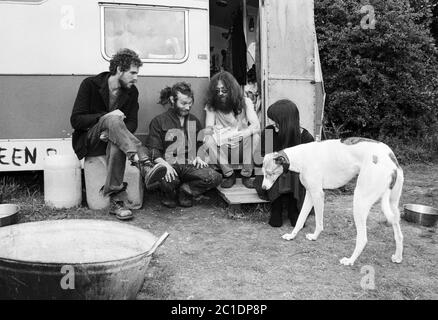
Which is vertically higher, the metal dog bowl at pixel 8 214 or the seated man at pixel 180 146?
the seated man at pixel 180 146

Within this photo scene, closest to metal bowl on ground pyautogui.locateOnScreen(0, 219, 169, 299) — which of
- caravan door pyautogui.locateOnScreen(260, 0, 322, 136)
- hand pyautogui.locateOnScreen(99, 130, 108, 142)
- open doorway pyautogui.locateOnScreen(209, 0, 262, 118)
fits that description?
hand pyautogui.locateOnScreen(99, 130, 108, 142)

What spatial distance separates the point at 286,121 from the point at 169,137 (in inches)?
53.8

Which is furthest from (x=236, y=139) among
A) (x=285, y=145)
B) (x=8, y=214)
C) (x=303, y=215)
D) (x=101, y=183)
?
(x=8, y=214)

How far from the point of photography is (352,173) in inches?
158

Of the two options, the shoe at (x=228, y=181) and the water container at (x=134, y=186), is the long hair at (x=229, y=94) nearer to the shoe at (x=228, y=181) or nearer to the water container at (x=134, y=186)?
the shoe at (x=228, y=181)

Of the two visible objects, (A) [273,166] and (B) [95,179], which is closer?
(A) [273,166]

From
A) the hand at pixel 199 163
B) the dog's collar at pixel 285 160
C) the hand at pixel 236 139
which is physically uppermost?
the hand at pixel 236 139

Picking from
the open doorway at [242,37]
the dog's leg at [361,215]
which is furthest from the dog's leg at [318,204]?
the open doorway at [242,37]

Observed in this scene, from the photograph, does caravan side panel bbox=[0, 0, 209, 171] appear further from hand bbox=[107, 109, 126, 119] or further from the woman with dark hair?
the woman with dark hair

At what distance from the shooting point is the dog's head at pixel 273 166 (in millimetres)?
4223

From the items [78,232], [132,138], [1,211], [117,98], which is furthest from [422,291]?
[1,211]

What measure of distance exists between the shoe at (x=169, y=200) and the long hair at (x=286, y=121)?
148cm

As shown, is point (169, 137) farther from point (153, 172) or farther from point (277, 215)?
point (277, 215)

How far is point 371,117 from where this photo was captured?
9.47 meters
